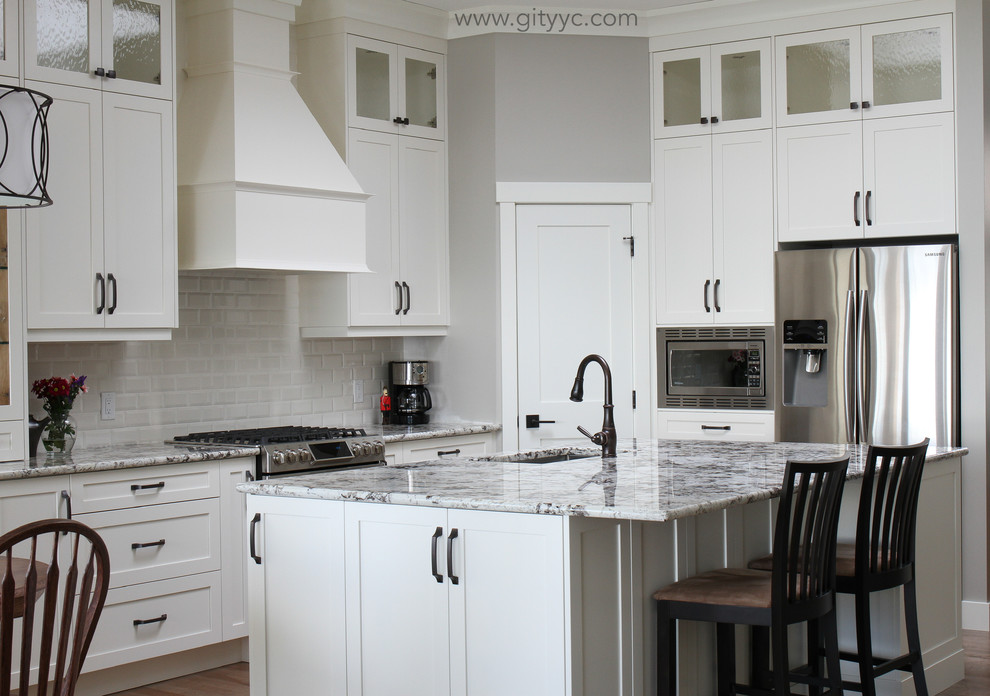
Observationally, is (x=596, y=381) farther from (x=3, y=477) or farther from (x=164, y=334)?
(x=3, y=477)

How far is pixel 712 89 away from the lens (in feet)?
18.4

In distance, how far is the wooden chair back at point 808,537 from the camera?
2.77 meters

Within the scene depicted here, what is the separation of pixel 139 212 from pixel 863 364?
132 inches

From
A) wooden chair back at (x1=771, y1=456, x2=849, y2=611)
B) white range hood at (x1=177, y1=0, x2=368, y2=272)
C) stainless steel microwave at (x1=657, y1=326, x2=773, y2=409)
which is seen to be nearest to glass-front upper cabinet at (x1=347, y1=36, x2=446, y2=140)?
white range hood at (x1=177, y1=0, x2=368, y2=272)

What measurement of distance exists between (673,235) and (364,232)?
5.47ft

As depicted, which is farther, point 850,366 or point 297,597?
point 850,366

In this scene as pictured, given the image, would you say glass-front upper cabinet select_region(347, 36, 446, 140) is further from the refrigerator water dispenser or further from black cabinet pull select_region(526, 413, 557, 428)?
the refrigerator water dispenser

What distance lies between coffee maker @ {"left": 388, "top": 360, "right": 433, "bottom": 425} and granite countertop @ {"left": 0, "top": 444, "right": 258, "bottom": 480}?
1.35 meters

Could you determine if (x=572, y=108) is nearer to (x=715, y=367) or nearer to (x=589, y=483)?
(x=715, y=367)

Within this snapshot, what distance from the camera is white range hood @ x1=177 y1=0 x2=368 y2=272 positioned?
15.1 feet

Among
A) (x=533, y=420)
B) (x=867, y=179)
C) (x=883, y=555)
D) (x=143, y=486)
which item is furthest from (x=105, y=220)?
(x=867, y=179)

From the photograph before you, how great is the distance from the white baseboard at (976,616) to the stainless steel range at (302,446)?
283 centimetres

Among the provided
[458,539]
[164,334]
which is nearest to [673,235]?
[164,334]

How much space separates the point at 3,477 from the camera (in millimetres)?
3703
